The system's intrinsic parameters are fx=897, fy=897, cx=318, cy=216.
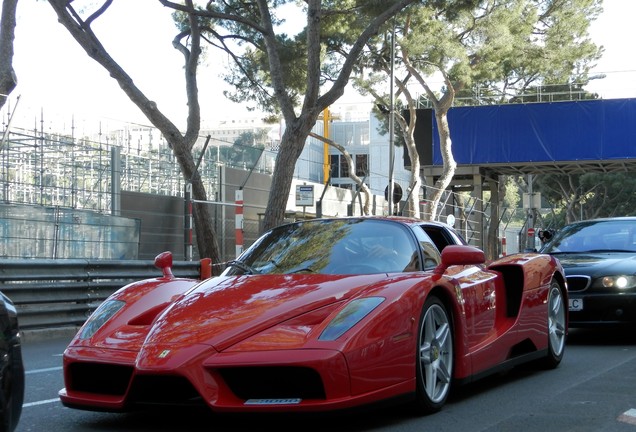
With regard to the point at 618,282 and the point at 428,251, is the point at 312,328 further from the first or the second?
the point at 618,282

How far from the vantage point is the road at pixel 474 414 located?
494 cm

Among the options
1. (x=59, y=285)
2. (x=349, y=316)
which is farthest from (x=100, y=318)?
(x=59, y=285)

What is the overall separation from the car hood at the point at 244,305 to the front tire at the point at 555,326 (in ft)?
8.65

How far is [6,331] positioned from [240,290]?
2.05m

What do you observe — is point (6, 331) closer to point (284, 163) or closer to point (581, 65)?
point (284, 163)

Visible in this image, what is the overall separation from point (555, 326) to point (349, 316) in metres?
3.46

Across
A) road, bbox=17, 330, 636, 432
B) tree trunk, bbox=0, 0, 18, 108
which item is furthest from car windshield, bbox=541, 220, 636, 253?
tree trunk, bbox=0, 0, 18, 108


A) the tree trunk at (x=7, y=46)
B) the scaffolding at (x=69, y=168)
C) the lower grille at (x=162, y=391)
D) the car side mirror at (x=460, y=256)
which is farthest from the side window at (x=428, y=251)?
the tree trunk at (x=7, y=46)

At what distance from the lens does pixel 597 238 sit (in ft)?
34.1

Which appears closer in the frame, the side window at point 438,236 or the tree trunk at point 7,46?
the side window at point 438,236

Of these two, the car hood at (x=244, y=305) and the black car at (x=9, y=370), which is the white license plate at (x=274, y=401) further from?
the black car at (x=9, y=370)

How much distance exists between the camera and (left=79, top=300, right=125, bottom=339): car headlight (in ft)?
17.3

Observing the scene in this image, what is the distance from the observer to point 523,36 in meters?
35.5

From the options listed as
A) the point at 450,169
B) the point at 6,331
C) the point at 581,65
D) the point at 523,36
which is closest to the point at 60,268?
the point at 6,331
